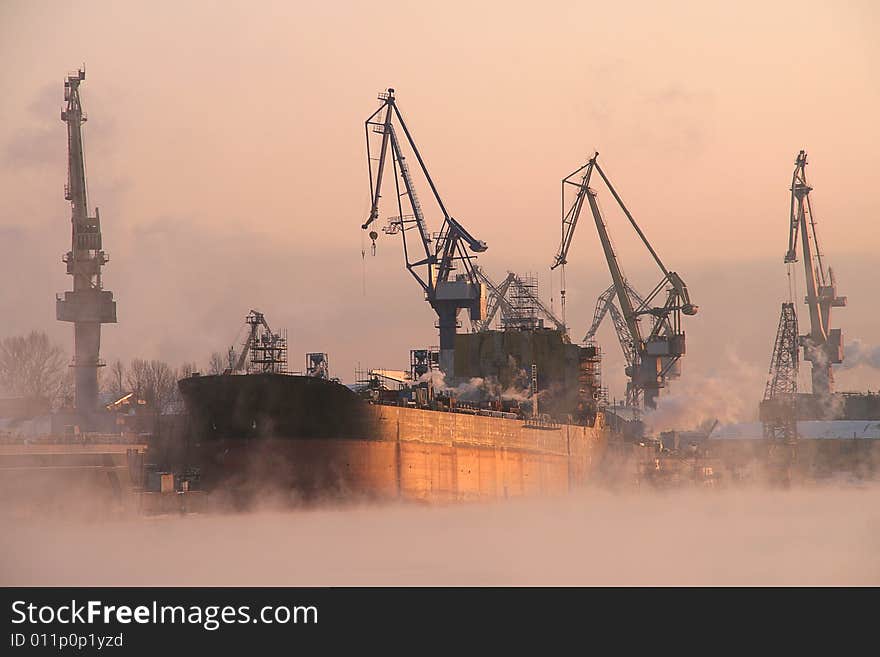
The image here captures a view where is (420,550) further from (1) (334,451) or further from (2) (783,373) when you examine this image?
(2) (783,373)

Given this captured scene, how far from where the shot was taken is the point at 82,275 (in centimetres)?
13112

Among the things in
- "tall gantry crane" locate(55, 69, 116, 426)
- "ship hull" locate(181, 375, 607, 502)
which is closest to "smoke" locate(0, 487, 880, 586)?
"ship hull" locate(181, 375, 607, 502)

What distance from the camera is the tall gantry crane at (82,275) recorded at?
424ft

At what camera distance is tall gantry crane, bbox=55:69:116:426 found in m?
129

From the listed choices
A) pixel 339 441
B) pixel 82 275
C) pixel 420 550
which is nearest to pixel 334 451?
pixel 339 441

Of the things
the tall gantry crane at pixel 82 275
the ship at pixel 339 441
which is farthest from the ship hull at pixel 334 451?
the tall gantry crane at pixel 82 275

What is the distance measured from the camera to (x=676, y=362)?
152625mm

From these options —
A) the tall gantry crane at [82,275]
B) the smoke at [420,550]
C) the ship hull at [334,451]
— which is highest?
the tall gantry crane at [82,275]

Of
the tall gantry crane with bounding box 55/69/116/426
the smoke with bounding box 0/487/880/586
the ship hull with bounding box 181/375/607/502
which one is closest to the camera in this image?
the smoke with bounding box 0/487/880/586

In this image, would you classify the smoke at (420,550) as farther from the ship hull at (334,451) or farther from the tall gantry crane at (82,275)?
the tall gantry crane at (82,275)

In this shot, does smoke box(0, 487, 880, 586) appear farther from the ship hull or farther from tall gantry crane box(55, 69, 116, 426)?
tall gantry crane box(55, 69, 116, 426)

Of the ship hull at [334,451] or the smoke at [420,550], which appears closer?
the smoke at [420,550]

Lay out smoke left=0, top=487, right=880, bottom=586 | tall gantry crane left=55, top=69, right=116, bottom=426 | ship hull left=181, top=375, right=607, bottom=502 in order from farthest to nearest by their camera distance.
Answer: tall gantry crane left=55, top=69, right=116, bottom=426
ship hull left=181, top=375, right=607, bottom=502
smoke left=0, top=487, right=880, bottom=586
